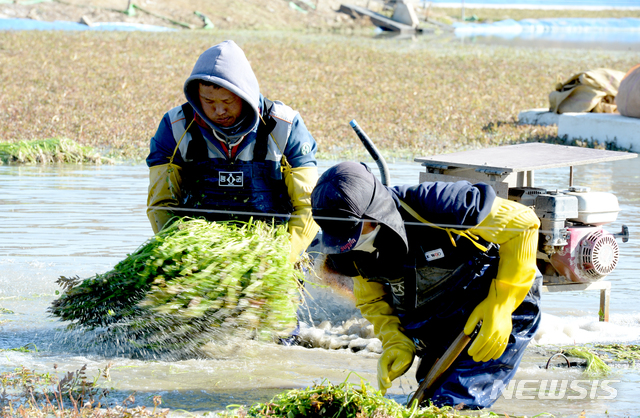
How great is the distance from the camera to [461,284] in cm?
331

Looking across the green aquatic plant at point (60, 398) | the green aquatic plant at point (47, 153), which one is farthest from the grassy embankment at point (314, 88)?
the green aquatic plant at point (60, 398)

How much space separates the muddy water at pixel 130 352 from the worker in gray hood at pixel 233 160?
678mm

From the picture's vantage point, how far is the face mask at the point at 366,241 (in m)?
2.92

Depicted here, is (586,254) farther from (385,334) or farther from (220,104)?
(220,104)

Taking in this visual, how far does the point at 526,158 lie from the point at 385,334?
5.54ft

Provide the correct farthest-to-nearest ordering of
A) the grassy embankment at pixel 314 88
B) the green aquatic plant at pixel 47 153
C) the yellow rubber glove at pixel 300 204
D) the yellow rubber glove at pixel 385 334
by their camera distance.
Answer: the grassy embankment at pixel 314 88 < the green aquatic plant at pixel 47 153 < the yellow rubber glove at pixel 300 204 < the yellow rubber glove at pixel 385 334

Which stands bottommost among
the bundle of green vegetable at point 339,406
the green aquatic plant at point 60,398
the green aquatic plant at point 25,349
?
the green aquatic plant at point 25,349

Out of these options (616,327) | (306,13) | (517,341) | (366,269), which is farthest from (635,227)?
(306,13)

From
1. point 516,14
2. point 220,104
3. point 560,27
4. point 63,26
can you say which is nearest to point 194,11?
point 63,26

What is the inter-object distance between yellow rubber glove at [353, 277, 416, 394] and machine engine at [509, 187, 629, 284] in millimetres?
1218

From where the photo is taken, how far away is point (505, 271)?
3.08m

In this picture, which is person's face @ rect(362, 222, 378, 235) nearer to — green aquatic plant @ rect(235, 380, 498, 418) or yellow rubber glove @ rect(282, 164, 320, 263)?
green aquatic plant @ rect(235, 380, 498, 418)

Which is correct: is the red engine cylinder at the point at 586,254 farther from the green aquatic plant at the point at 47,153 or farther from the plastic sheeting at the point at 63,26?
the plastic sheeting at the point at 63,26

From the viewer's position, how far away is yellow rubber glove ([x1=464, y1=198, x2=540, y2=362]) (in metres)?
3.07
